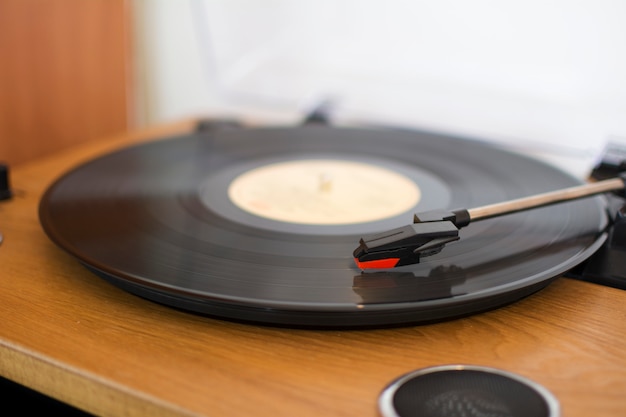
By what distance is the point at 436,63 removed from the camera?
1132mm

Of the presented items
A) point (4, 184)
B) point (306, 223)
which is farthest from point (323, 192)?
point (4, 184)

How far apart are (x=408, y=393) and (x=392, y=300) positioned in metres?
0.07

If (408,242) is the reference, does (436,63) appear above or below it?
above

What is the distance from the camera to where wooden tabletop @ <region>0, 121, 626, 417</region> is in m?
0.50

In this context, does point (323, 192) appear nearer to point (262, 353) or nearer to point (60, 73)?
point (262, 353)

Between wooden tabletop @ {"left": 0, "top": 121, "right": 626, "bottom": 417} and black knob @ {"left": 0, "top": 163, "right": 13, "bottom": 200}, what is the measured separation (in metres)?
0.21

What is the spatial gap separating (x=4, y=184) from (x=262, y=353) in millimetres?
469

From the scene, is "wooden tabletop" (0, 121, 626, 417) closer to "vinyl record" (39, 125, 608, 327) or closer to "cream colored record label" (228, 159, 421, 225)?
"vinyl record" (39, 125, 608, 327)

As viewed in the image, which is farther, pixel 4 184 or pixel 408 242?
pixel 4 184

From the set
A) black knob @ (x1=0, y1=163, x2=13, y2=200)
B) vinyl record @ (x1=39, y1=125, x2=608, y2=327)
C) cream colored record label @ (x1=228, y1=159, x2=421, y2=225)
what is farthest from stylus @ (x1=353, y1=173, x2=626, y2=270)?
black knob @ (x1=0, y1=163, x2=13, y2=200)

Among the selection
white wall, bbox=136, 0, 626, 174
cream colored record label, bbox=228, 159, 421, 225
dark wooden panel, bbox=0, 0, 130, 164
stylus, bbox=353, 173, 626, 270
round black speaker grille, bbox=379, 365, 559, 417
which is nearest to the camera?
round black speaker grille, bbox=379, 365, 559, 417

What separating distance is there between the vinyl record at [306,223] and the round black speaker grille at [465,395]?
0.05 meters

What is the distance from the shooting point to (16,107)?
1.23 m

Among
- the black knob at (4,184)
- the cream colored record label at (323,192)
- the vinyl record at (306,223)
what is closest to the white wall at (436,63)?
the vinyl record at (306,223)
